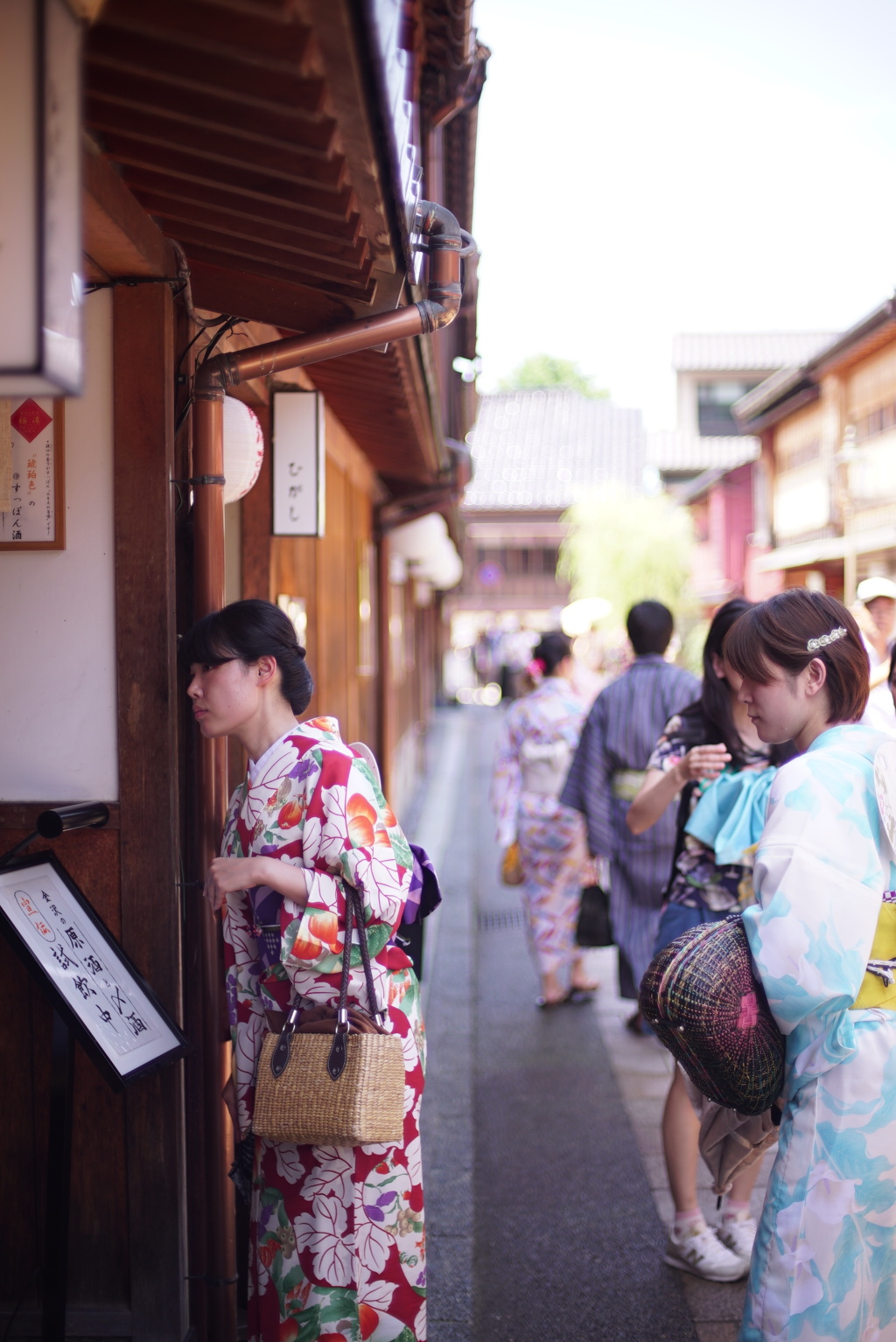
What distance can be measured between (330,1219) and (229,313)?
2506 mm

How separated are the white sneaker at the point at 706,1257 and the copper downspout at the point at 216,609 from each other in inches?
62.7

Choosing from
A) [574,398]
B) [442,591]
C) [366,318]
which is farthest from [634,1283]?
[574,398]

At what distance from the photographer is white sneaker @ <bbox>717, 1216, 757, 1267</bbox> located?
3768 mm

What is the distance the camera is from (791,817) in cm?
220

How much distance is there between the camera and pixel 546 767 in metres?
6.85

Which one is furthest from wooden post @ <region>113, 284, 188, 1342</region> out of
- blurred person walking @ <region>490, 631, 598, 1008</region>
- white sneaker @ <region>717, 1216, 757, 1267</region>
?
blurred person walking @ <region>490, 631, 598, 1008</region>

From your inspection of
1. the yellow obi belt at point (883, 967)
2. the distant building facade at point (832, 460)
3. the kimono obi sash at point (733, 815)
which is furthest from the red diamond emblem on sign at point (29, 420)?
the distant building facade at point (832, 460)

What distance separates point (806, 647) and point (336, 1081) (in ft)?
4.72

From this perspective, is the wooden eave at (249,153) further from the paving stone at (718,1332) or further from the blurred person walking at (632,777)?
the paving stone at (718,1332)

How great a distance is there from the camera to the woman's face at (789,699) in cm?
241

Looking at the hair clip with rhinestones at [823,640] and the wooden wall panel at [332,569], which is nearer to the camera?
the hair clip with rhinestones at [823,640]

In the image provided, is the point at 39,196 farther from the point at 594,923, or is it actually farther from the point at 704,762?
the point at 594,923

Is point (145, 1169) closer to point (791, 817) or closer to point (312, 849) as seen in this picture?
point (312, 849)

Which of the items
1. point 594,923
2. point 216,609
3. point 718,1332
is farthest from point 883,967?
point 594,923
